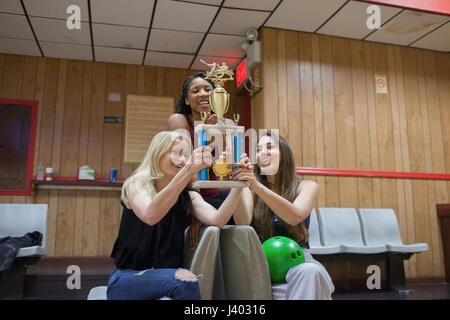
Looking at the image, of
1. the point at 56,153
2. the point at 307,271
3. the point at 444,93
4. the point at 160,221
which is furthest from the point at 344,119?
the point at 56,153

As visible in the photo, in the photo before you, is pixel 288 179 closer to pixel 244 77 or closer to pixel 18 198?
pixel 244 77

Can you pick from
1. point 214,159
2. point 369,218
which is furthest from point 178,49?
point 214,159

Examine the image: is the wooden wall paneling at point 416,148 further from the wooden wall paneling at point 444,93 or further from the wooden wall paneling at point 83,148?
the wooden wall paneling at point 83,148

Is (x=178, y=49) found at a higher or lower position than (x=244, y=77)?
higher

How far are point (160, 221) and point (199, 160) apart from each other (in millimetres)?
335

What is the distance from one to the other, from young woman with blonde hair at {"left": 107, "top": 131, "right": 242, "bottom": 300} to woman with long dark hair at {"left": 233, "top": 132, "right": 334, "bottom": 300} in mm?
178

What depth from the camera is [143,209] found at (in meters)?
1.49

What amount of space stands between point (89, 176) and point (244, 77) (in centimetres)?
235

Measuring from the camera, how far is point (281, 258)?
1626 mm

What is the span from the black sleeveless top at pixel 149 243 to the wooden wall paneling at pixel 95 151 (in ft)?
11.8

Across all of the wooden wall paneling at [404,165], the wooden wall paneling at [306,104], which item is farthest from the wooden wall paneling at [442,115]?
the wooden wall paneling at [306,104]

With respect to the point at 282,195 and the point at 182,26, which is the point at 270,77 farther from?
the point at 282,195

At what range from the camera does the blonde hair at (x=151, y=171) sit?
1.59 m

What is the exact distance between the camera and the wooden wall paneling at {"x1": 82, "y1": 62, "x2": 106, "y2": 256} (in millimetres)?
4910
